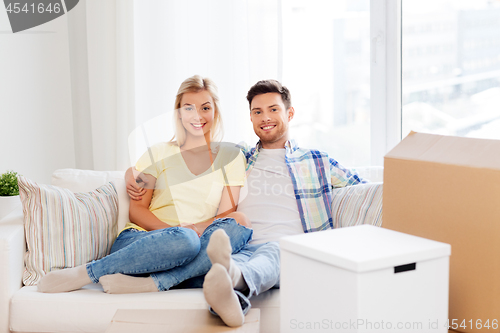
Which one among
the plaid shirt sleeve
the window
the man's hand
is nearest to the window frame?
the window

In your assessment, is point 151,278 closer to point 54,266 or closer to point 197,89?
point 54,266

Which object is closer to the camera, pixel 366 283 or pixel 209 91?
pixel 366 283

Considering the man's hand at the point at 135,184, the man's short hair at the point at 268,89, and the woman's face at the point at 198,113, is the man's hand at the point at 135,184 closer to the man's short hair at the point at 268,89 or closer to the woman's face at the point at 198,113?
the woman's face at the point at 198,113

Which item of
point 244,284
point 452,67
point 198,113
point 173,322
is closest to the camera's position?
point 173,322

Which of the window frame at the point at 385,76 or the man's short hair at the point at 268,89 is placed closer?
the man's short hair at the point at 268,89

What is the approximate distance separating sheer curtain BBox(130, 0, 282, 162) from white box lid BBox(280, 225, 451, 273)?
1.73 metres

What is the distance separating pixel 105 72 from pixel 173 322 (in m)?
1.83

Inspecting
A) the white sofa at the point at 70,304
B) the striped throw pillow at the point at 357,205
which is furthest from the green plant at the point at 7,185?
the striped throw pillow at the point at 357,205

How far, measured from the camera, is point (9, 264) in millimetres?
1544

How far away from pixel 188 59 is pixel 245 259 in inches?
56.8

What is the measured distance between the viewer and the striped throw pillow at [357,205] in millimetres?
1860

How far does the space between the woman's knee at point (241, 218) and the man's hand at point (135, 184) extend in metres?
0.38

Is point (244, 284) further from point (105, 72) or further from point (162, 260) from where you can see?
point (105, 72)

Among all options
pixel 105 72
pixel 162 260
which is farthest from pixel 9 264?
pixel 105 72
